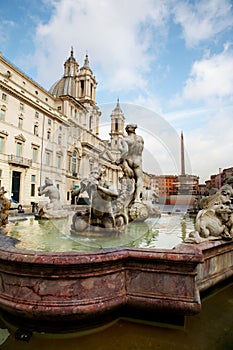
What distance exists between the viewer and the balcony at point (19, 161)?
83.8ft

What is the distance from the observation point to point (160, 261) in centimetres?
233

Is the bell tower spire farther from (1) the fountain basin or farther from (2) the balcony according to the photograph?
(1) the fountain basin

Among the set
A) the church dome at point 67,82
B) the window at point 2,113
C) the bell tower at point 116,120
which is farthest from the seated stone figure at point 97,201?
the church dome at point 67,82

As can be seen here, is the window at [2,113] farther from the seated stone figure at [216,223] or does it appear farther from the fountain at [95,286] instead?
the seated stone figure at [216,223]

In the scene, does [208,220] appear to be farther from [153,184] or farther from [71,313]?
[153,184]

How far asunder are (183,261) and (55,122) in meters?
33.3

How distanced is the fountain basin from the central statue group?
182cm

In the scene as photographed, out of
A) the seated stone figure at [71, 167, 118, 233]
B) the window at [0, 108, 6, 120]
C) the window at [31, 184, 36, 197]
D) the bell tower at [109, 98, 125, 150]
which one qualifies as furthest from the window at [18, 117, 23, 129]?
the seated stone figure at [71, 167, 118, 233]

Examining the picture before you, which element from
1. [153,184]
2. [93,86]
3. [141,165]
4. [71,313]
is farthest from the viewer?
[93,86]

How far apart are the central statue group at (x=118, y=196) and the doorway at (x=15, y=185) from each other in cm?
2267

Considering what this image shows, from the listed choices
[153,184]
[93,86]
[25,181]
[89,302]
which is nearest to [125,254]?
[89,302]

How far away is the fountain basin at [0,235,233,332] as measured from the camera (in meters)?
2.16

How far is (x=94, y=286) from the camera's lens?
7.47ft

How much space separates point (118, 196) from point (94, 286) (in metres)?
3.57
